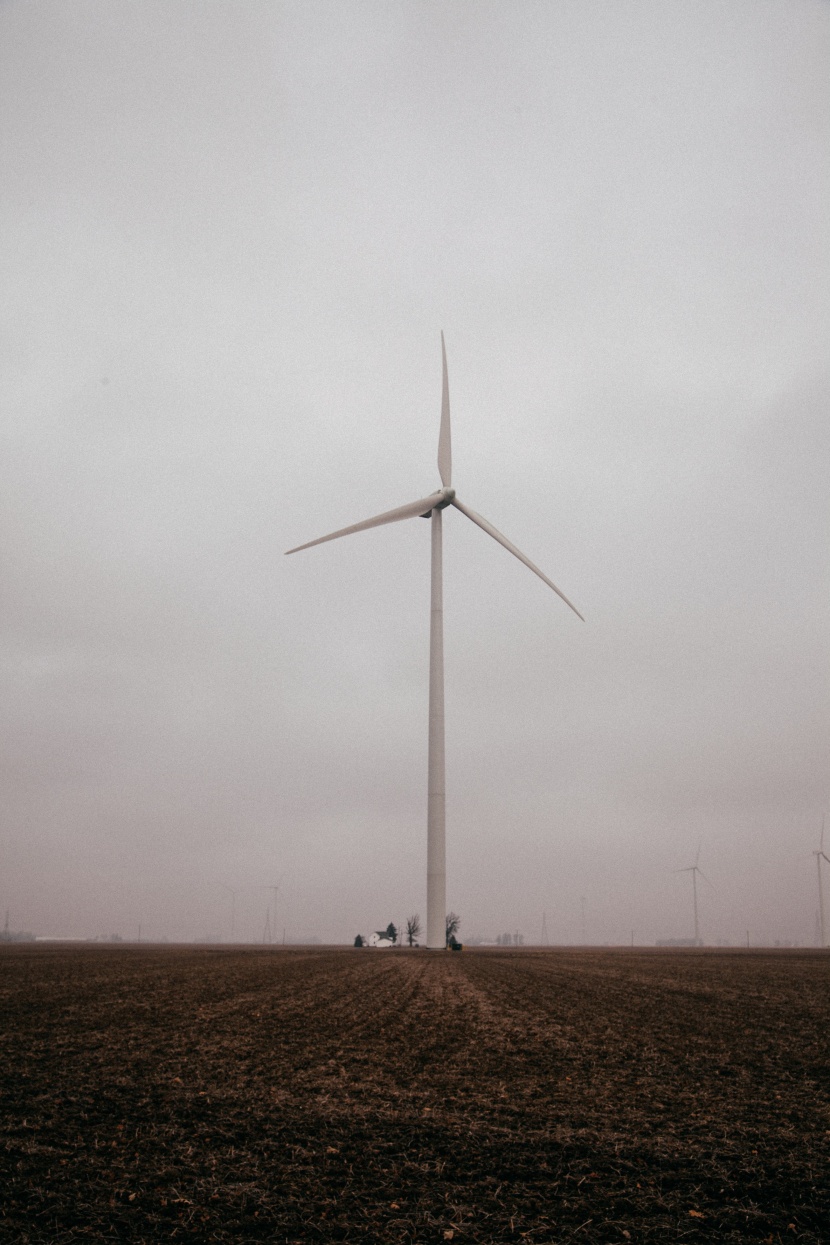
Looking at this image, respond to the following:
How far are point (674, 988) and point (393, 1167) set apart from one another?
2660cm

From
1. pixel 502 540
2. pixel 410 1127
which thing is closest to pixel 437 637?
pixel 502 540

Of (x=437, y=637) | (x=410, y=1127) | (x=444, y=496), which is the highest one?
(x=444, y=496)

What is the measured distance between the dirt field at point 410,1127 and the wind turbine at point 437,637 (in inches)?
1612

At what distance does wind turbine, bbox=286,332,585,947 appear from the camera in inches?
2517

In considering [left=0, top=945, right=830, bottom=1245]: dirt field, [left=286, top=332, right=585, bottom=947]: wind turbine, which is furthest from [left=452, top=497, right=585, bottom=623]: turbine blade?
[left=0, top=945, right=830, bottom=1245]: dirt field

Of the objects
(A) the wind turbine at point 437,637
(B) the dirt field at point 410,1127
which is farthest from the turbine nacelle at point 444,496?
(B) the dirt field at point 410,1127

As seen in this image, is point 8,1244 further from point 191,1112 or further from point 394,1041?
point 394,1041

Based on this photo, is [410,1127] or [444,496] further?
[444,496]

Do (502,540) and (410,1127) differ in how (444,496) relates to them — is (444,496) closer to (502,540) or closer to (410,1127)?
(502,540)

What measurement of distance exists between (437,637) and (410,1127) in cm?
5644

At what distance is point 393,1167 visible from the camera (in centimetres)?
1010

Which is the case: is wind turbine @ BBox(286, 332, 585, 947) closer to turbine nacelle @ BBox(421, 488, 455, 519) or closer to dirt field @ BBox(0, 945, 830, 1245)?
turbine nacelle @ BBox(421, 488, 455, 519)

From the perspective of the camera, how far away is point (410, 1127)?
38.2ft

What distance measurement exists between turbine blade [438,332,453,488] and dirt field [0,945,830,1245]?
55.0 metres
